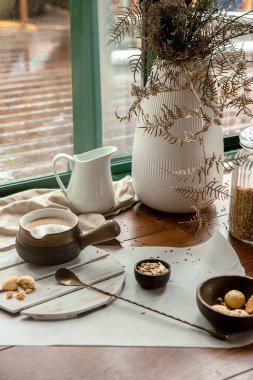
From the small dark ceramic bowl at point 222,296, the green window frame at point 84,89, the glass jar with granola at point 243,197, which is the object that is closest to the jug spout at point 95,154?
the green window frame at point 84,89

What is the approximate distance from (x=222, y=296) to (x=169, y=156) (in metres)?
0.35

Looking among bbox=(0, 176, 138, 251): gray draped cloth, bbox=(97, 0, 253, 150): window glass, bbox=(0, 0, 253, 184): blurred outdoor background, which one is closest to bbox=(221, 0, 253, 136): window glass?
bbox=(97, 0, 253, 150): window glass

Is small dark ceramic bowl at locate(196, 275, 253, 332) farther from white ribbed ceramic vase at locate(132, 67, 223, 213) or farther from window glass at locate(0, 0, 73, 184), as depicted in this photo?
window glass at locate(0, 0, 73, 184)

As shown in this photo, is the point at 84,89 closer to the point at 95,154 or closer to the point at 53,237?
the point at 95,154

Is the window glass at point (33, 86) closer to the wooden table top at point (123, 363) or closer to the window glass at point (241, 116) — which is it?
the window glass at point (241, 116)

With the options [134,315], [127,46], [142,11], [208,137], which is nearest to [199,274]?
[134,315]

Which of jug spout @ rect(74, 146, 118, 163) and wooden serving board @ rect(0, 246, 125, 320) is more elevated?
jug spout @ rect(74, 146, 118, 163)

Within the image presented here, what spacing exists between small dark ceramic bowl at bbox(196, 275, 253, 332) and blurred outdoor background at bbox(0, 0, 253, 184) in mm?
622

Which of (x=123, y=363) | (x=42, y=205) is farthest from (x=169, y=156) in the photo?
(x=123, y=363)

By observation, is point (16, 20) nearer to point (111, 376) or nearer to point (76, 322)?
point (76, 322)

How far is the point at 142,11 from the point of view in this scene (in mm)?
1163

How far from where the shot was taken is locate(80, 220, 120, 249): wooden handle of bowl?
112cm

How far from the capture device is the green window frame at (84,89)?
138 centimetres

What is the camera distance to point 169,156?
1.25 meters
